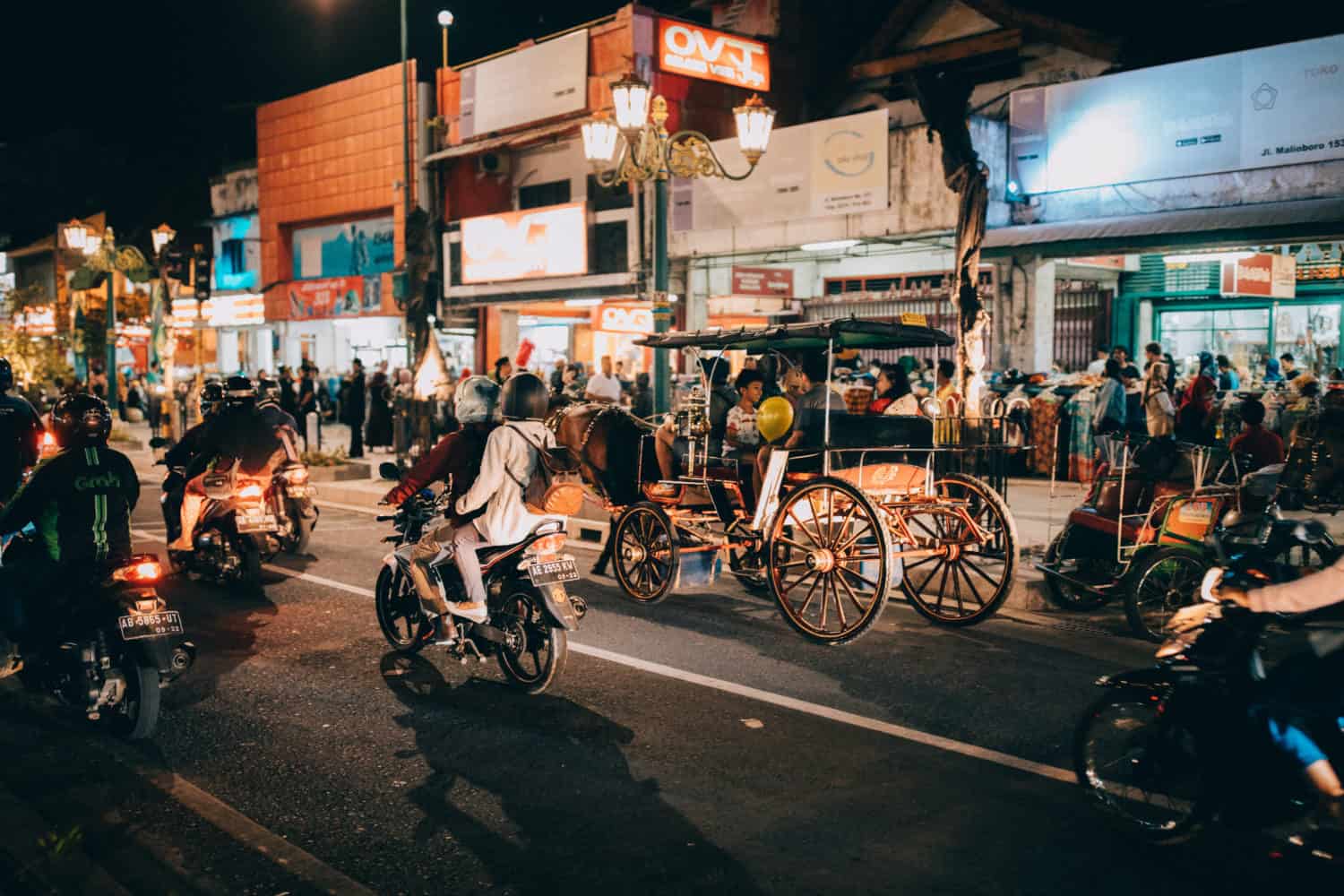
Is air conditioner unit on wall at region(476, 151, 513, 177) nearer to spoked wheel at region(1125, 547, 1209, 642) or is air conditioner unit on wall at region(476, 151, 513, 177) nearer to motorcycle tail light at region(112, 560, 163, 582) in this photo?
spoked wheel at region(1125, 547, 1209, 642)

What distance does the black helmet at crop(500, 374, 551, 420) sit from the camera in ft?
20.6

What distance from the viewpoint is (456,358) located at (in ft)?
99.2

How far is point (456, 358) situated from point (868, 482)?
23468 millimetres

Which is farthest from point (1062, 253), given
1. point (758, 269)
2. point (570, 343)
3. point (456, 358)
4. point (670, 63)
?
point (456, 358)

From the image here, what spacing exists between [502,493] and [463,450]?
0.36 m

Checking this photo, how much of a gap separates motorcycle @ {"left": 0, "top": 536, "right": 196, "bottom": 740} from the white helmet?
184cm

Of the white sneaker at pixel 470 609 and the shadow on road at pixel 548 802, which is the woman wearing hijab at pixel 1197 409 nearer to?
the white sneaker at pixel 470 609

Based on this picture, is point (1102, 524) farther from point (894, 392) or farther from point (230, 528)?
point (230, 528)

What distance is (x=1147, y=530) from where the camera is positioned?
800cm

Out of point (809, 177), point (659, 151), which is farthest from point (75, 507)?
point (809, 177)

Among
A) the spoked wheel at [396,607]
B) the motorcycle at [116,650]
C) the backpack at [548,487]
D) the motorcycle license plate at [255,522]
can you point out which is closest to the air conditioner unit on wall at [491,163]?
the motorcycle license plate at [255,522]

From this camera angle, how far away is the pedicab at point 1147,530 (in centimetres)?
762

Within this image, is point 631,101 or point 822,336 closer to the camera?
point 822,336

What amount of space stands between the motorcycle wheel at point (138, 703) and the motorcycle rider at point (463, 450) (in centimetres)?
157
